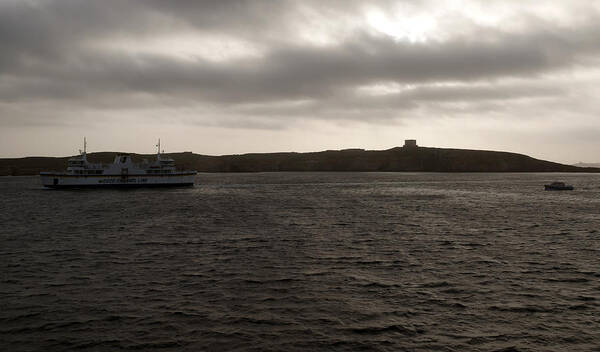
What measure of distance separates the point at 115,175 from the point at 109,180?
7.36 feet

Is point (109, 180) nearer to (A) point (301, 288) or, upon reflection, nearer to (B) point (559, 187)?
(A) point (301, 288)

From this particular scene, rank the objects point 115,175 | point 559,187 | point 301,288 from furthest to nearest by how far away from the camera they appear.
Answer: point 559,187, point 115,175, point 301,288

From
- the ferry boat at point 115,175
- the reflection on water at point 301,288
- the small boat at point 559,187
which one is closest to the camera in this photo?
the reflection on water at point 301,288

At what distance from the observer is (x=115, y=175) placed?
11544cm

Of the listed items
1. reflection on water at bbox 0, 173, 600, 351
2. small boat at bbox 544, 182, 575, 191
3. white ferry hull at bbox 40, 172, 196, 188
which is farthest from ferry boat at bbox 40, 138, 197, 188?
small boat at bbox 544, 182, 575, 191

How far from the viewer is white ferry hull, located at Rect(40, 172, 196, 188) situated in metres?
113

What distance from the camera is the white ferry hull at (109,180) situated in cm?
11294

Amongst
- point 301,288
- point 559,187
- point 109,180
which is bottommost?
point 301,288

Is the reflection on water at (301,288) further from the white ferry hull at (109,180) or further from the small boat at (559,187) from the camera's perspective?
the small boat at (559,187)

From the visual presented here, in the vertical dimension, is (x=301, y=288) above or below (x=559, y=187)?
below

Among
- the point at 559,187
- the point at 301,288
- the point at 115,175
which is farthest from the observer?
the point at 559,187

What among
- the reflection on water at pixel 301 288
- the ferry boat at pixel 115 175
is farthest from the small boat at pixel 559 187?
the ferry boat at pixel 115 175

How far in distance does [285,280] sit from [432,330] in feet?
32.6

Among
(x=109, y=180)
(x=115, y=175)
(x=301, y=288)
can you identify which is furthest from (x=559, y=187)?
(x=109, y=180)
